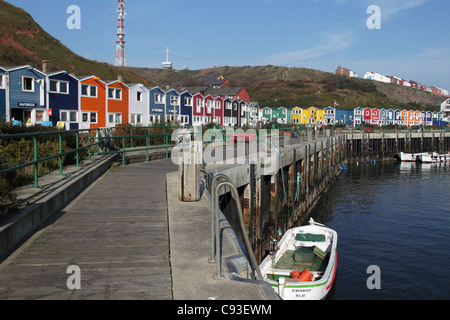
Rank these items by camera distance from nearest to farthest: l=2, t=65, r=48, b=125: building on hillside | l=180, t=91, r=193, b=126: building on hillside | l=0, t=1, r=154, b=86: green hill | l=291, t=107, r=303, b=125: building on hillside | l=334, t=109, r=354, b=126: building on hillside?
l=2, t=65, r=48, b=125: building on hillside < l=180, t=91, r=193, b=126: building on hillside < l=0, t=1, r=154, b=86: green hill < l=291, t=107, r=303, b=125: building on hillside < l=334, t=109, r=354, b=126: building on hillside

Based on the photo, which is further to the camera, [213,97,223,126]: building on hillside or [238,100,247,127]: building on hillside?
[238,100,247,127]: building on hillside

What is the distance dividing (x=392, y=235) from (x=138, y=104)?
38.3 metres

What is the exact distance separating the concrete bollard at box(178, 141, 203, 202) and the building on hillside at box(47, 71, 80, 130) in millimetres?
33833

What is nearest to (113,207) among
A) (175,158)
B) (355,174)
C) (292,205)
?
(175,158)

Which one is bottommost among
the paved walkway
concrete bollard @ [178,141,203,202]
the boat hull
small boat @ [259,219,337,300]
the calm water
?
the calm water

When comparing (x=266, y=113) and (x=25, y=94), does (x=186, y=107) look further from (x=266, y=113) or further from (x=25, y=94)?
(x=266, y=113)

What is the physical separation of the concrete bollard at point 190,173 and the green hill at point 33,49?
59.0m

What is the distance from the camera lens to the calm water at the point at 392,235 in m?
14.1

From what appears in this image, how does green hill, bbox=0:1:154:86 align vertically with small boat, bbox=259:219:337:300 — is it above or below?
above

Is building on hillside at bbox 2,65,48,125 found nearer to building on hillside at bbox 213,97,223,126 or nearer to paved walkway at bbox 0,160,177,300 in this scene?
paved walkway at bbox 0,160,177,300

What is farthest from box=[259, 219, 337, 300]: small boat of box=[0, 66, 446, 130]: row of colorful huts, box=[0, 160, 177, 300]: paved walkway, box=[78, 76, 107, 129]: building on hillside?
box=[78, 76, 107, 129]: building on hillside

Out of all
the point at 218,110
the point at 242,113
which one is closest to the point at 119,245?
the point at 218,110

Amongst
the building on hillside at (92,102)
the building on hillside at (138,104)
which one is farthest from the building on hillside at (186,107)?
the building on hillside at (92,102)

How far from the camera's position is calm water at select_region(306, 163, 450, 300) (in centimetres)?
1413
